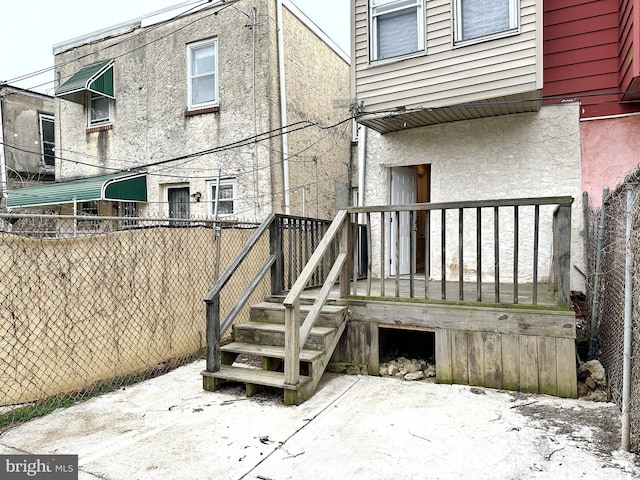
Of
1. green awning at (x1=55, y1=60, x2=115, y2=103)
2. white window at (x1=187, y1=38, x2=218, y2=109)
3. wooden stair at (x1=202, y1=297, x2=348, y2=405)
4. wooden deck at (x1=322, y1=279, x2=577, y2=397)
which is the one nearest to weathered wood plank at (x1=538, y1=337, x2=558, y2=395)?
wooden deck at (x1=322, y1=279, x2=577, y2=397)

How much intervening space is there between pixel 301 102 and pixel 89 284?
654 centimetres

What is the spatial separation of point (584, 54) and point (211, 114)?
665cm

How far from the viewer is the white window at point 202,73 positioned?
346 inches

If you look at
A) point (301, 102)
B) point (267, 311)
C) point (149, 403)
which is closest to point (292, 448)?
point (149, 403)

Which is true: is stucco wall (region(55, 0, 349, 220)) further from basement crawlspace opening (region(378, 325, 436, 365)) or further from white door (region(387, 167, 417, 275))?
basement crawlspace opening (region(378, 325, 436, 365))

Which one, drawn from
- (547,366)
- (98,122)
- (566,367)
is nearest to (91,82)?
(98,122)

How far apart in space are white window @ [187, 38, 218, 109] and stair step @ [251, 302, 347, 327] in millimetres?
5588

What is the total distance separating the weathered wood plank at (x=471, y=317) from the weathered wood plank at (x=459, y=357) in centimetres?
9

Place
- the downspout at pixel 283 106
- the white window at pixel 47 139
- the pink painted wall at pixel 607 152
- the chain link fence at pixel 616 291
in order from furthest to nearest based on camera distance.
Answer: the white window at pixel 47 139 → the downspout at pixel 283 106 → the pink painted wall at pixel 607 152 → the chain link fence at pixel 616 291

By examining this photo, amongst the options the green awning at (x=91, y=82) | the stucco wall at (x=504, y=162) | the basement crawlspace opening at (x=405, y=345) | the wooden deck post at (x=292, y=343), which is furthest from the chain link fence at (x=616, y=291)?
the green awning at (x=91, y=82)

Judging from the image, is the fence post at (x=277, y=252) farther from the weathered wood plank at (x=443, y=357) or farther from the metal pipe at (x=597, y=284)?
the metal pipe at (x=597, y=284)

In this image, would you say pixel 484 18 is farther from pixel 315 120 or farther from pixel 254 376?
pixel 254 376

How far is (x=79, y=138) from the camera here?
1030cm

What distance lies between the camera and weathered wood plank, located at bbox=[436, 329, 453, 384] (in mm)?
4156
